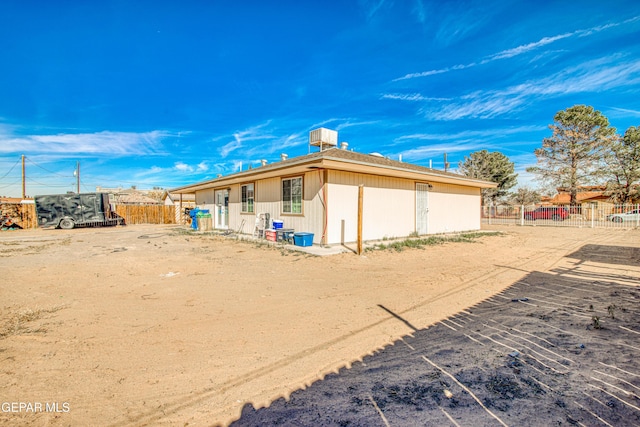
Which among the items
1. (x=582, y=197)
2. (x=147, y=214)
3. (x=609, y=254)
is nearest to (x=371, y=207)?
(x=609, y=254)

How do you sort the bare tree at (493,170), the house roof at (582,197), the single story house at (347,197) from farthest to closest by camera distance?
the house roof at (582,197), the bare tree at (493,170), the single story house at (347,197)

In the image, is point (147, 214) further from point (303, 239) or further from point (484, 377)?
point (484, 377)

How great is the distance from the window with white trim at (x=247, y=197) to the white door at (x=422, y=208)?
7.64 metres

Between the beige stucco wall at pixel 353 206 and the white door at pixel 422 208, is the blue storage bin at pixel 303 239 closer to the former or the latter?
the beige stucco wall at pixel 353 206

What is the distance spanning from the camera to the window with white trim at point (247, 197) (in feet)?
46.4

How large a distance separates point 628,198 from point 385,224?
104ft

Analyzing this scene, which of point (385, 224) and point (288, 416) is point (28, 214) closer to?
point (385, 224)

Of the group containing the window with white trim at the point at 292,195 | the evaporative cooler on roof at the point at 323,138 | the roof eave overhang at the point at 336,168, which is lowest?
the window with white trim at the point at 292,195

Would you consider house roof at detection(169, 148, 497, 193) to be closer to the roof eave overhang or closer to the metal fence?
the roof eave overhang

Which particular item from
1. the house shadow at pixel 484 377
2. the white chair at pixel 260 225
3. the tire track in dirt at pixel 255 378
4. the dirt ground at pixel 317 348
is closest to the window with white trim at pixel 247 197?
the white chair at pixel 260 225

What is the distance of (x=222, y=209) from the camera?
55.9ft

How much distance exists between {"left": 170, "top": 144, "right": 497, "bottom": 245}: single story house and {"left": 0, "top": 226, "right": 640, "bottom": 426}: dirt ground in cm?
424

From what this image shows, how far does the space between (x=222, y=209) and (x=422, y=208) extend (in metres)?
10.9

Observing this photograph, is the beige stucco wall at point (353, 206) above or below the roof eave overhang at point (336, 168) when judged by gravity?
below
